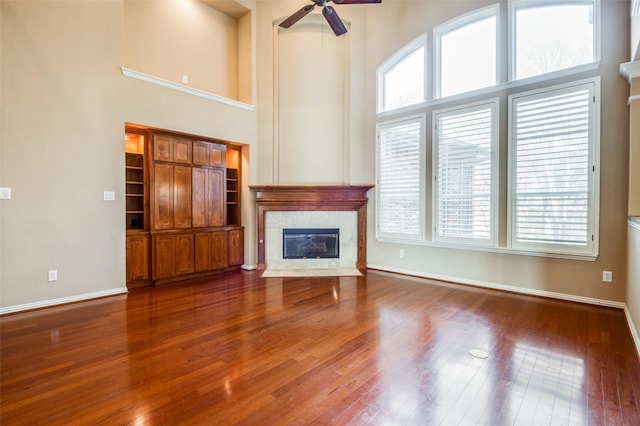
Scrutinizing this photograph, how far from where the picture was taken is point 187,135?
4957 mm

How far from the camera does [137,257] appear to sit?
4.52 metres

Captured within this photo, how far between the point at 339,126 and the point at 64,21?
4.09 m

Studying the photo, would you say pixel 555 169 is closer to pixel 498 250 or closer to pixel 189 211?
pixel 498 250

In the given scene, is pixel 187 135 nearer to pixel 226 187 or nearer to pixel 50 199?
pixel 226 187

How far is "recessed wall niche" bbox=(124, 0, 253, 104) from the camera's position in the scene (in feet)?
16.1

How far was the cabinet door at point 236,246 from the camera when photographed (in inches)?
222

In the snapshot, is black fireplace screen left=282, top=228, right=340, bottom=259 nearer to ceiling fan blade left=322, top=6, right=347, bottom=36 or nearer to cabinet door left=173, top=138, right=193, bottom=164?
cabinet door left=173, top=138, right=193, bottom=164

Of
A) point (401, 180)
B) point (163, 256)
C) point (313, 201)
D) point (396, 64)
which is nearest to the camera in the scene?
point (163, 256)

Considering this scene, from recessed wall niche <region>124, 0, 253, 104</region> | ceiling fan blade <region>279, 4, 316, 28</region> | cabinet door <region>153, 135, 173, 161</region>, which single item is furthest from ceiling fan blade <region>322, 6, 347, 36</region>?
cabinet door <region>153, 135, 173, 161</region>

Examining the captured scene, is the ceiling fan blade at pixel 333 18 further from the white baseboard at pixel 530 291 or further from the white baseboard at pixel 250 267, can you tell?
the white baseboard at pixel 250 267

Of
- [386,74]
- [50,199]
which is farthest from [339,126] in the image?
[50,199]

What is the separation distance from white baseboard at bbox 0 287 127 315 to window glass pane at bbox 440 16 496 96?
565cm

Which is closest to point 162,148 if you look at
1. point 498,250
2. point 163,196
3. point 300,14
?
point 163,196

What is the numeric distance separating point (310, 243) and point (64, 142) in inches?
152
